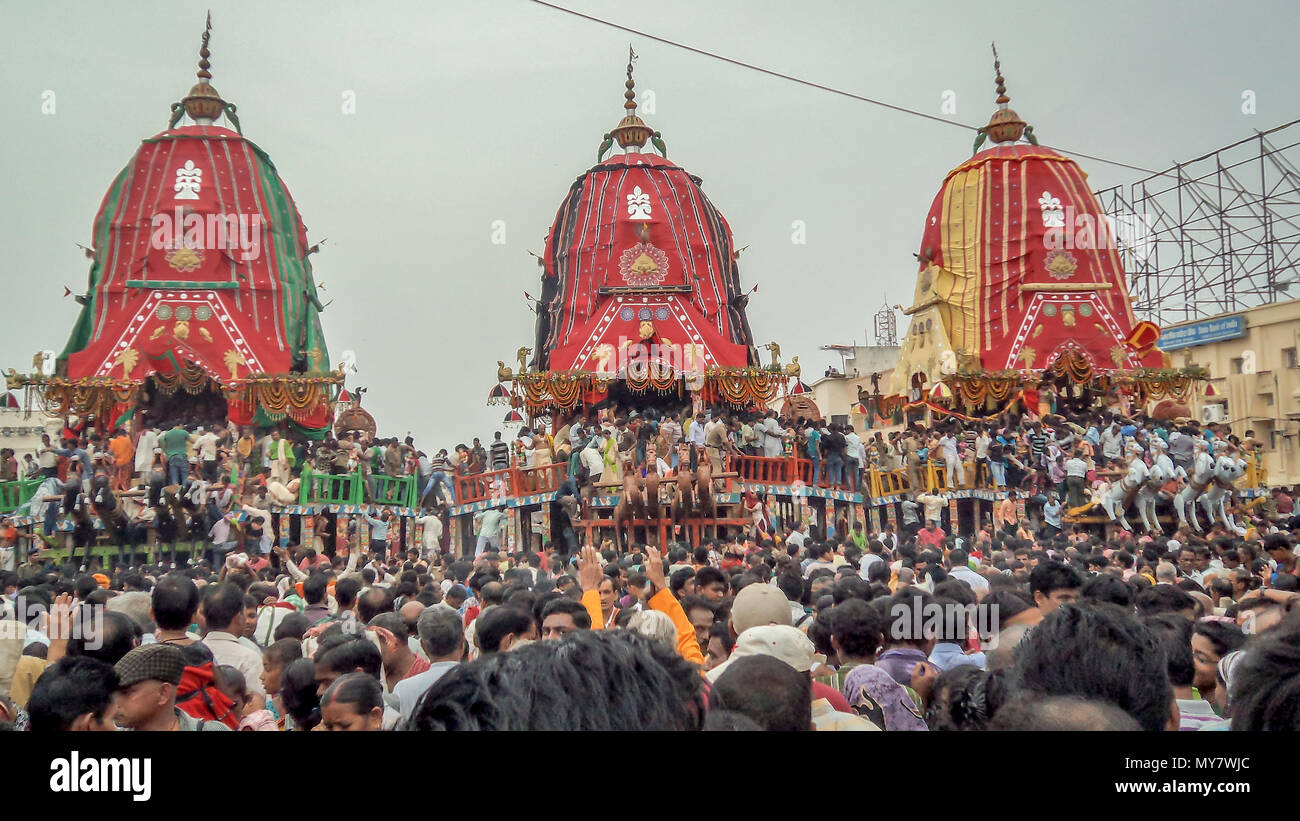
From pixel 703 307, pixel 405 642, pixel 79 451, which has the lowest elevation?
pixel 405 642

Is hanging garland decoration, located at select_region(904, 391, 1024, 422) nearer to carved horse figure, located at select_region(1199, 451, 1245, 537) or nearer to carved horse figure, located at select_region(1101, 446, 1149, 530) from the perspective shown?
carved horse figure, located at select_region(1199, 451, 1245, 537)

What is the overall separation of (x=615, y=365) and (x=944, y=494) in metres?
9.66

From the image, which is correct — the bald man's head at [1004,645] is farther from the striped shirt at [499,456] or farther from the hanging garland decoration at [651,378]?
the hanging garland decoration at [651,378]

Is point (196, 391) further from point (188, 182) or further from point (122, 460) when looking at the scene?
point (188, 182)

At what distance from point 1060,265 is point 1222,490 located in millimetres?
14444

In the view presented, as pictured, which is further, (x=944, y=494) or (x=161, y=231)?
(x=161, y=231)

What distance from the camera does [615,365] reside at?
3012 cm

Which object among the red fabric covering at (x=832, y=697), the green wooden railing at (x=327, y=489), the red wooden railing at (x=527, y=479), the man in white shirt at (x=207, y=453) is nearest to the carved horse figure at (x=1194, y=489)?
the red wooden railing at (x=527, y=479)

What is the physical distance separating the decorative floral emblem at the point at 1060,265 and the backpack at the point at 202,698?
35971mm

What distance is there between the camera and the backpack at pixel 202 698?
15.1 feet

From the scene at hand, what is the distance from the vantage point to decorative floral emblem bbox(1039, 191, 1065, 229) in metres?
36.9

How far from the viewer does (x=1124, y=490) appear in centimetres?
2325
